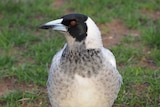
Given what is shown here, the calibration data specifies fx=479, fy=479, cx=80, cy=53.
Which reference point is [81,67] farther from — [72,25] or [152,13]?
[152,13]

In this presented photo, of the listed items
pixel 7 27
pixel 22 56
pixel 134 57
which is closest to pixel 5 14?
pixel 7 27

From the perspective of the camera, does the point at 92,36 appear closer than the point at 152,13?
Yes

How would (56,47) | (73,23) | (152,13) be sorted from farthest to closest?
(152,13) < (56,47) < (73,23)

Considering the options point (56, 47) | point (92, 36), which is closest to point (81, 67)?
point (92, 36)

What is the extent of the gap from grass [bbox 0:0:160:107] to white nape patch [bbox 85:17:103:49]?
854mm

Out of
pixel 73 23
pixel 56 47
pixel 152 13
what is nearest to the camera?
pixel 73 23

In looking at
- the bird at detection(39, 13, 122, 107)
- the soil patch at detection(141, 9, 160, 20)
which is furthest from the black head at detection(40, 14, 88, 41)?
the soil patch at detection(141, 9, 160, 20)

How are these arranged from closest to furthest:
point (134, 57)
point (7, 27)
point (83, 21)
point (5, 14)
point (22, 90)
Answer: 1. point (83, 21)
2. point (22, 90)
3. point (134, 57)
4. point (7, 27)
5. point (5, 14)

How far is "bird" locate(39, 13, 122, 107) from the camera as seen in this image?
256cm

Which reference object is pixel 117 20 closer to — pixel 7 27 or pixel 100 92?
pixel 7 27

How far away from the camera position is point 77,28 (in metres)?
2.55

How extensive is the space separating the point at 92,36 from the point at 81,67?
0.59 feet

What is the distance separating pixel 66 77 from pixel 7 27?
82.0 inches

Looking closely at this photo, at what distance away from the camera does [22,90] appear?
11.6ft
